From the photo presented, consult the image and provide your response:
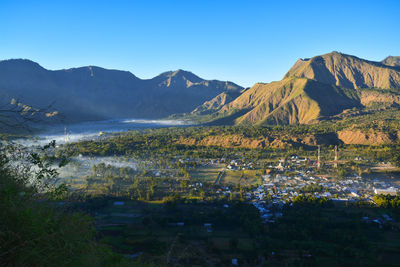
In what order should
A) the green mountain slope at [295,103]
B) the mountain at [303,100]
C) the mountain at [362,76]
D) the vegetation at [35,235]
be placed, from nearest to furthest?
the vegetation at [35,235]
the green mountain slope at [295,103]
the mountain at [303,100]
the mountain at [362,76]

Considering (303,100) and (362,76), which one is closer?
(303,100)

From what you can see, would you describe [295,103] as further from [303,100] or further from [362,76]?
[362,76]

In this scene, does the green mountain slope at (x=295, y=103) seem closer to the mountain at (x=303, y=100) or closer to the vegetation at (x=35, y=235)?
the mountain at (x=303, y=100)

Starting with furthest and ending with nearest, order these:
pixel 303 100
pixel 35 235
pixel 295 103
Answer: pixel 295 103 → pixel 303 100 → pixel 35 235

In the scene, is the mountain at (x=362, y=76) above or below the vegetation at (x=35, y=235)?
above

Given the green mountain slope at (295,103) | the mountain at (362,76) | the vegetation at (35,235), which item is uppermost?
the mountain at (362,76)

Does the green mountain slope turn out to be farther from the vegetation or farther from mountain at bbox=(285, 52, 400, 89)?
the vegetation

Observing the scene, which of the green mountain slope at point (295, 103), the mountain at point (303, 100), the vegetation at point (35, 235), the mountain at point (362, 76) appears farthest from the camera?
the mountain at point (362, 76)

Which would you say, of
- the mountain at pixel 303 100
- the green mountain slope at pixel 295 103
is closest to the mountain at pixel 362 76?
the mountain at pixel 303 100

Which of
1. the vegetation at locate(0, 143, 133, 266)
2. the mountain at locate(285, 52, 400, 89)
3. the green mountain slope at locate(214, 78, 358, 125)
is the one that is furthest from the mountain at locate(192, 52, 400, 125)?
the vegetation at locate(0, 143, 133, 266)

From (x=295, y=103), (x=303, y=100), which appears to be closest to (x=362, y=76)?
(x=303, y=100)

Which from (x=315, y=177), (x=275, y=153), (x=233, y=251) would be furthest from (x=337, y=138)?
(x=233, y=251)

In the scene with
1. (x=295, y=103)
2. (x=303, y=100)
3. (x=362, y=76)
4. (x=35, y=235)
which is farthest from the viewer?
(x=362, y=76)
